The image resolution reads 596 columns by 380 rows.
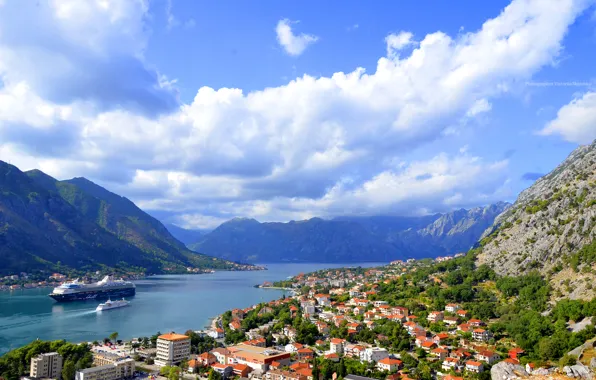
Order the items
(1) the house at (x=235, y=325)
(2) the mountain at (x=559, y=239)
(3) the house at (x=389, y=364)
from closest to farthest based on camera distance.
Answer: (3) the house at (x=389, y=364)
(2) the mountain at (x=559, y=239)
(1) the house at (x=235, y=325)

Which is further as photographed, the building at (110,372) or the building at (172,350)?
the building at (172,350)

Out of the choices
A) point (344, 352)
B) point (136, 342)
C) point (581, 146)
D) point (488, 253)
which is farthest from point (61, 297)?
point (581, 146)

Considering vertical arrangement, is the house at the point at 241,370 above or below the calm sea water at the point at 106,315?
below

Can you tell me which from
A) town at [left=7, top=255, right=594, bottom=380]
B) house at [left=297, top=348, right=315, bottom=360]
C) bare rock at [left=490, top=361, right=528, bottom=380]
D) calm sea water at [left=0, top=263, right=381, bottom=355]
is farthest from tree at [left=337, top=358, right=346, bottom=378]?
calm sea water at [left=0, top=263, right=381, bottom=355]

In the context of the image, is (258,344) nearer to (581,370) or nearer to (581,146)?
(581,370)

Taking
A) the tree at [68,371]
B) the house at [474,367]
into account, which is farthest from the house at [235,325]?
the house at [474,367]

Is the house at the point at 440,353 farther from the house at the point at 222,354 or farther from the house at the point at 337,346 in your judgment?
the house at the point at 222,354

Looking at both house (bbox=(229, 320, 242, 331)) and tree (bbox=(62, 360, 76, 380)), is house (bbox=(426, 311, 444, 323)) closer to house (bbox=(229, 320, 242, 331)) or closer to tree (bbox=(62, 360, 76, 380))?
house (bbox=(229, 320, 242, 331))
